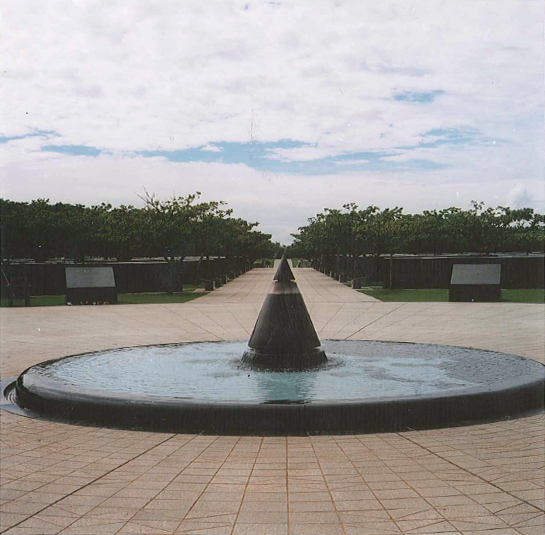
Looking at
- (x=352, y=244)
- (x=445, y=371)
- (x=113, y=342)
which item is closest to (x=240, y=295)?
(x=352, y=244)

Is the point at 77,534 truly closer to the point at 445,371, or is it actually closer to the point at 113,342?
the point at 445,371

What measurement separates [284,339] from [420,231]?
131ft

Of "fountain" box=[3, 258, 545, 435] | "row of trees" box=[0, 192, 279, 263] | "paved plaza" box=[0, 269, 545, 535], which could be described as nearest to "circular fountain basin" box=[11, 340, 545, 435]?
"fountain" box=[3, 258, 545, 435]

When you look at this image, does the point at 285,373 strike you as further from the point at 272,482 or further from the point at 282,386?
the point at 272,482

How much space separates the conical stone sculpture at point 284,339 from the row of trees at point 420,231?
87.4 feet

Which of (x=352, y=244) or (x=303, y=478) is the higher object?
(x=352, y=244)

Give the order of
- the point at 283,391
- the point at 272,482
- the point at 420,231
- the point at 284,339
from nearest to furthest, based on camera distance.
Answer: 1. the point at 272,482
2. the point at 283,391
3. the point at 284,339
4. the point at 420,231

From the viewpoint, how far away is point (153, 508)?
14.2ft

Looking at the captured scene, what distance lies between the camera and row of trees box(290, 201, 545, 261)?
3697 centimetres

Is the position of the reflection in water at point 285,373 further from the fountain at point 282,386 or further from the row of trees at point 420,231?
the row of trees at point 420,231

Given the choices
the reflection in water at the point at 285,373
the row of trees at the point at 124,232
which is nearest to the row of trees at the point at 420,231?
the row of trees at the point at 124,232

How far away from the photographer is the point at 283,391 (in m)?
7.69

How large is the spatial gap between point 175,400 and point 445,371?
13.5 feet

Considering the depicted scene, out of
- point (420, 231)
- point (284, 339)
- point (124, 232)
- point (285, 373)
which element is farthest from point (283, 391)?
point (420, 231)
